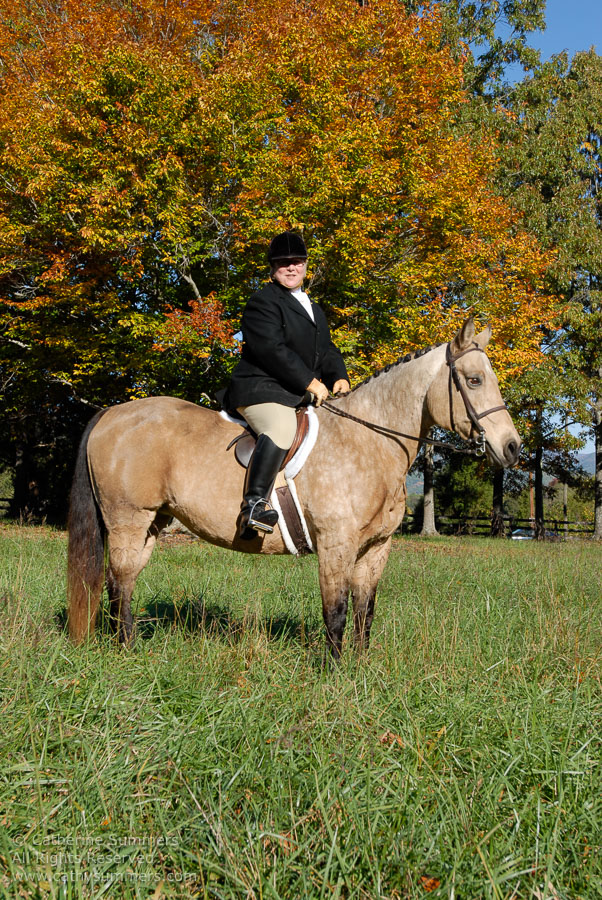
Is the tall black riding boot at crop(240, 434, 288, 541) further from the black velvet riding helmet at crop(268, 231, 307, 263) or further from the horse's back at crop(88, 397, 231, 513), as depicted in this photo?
the black velvet riding helmet at crop(268, 231, 307, 263)

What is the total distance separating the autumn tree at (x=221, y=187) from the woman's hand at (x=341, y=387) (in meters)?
8.36

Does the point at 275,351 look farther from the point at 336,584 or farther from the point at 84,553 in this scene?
the point at 84,553

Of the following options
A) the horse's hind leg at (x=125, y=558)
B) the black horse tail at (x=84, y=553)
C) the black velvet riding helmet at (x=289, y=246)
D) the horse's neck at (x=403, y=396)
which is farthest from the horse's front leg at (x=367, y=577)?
the black velvet riding helmet at (x=289, y=246)

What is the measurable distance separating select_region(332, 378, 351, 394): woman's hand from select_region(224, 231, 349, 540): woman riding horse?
9.7 inches

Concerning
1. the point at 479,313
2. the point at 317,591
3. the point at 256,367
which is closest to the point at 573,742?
the point at 256,367

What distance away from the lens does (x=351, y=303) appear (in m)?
16.7

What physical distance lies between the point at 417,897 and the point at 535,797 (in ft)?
2.57

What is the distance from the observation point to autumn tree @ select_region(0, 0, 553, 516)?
1365 cm

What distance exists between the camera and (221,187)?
14.3 meters

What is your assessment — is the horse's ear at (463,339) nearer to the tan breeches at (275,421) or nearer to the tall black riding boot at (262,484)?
the tan breeches at (275,421)

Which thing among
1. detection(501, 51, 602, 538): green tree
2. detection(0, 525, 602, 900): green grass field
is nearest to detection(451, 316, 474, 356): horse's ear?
detection(0, 525, 602, 900): green grass field

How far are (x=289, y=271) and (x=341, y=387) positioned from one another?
951 millimetres

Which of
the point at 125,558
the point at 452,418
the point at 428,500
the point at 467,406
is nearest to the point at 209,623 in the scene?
the point at 125,558

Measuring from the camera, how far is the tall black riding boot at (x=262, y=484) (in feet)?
14.0
